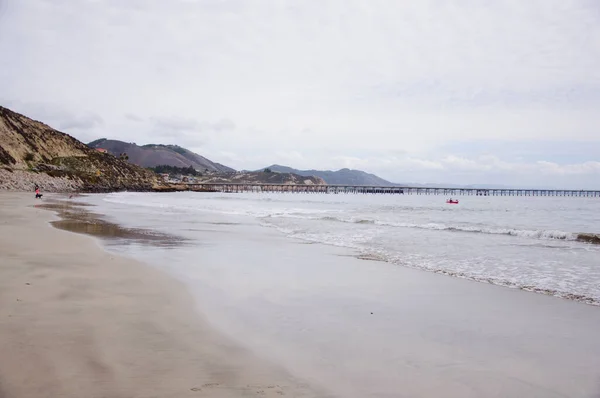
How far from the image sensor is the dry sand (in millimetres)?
3371

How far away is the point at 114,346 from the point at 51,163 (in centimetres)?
9548

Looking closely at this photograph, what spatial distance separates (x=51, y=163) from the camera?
8725 cm

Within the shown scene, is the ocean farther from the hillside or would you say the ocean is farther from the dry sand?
the hillside

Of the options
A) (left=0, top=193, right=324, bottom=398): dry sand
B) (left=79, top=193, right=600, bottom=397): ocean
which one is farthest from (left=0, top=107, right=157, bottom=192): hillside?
(left=0, top=193, right=324, bottom=398): dry sand

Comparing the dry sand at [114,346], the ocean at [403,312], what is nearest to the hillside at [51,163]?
the ocean at [403,312]

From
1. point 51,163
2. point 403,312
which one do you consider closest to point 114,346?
point 403,312

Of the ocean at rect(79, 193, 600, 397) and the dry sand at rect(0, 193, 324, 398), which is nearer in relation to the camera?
the dry sand at rect(0, 193, 324, 398)

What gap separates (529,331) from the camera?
215 inches

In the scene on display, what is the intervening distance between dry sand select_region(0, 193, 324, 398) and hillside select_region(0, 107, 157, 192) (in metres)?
65.7

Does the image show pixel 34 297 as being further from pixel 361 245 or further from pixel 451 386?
pixel 361 245

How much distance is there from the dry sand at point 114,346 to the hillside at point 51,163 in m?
65.7

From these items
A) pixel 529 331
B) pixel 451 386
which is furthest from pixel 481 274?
pixel 451 386

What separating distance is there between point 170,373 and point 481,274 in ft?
25.9

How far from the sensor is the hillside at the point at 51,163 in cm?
7088
